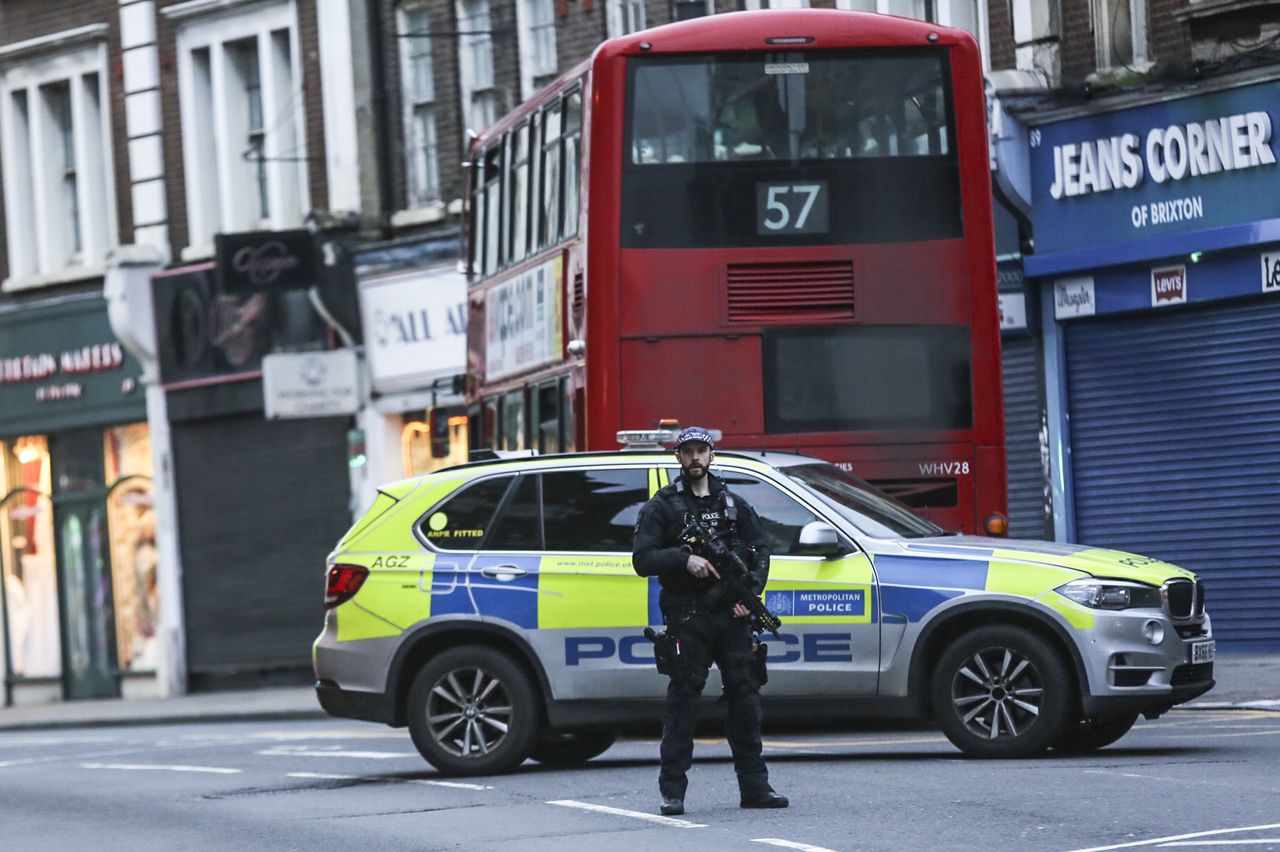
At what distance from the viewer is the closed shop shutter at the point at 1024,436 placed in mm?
24234

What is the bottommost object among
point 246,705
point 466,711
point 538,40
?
point 246,705

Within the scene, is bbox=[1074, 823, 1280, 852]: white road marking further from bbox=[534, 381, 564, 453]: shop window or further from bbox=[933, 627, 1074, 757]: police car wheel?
bbox=[534, 381, 564, 453]: shop window

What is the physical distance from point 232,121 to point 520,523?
64.0 ft

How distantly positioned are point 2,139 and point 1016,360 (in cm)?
1704

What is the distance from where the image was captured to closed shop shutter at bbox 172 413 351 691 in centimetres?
3216

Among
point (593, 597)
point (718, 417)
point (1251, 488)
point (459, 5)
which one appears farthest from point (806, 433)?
point (459, 5)

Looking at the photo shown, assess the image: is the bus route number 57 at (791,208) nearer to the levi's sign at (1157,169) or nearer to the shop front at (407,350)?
the levi's sign at (1157,169)

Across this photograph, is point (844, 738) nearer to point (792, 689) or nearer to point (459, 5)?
point (792, 689)

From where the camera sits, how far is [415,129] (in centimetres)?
3128

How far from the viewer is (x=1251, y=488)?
2222 cm

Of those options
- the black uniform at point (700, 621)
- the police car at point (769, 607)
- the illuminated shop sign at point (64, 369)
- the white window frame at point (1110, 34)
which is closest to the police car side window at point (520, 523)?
the police car at point (769, 607)

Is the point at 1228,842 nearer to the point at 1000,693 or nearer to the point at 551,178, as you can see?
the point at 1000,693

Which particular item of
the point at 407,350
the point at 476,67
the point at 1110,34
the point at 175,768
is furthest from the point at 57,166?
the point at 175,768

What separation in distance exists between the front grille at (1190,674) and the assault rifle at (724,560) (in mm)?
2758
